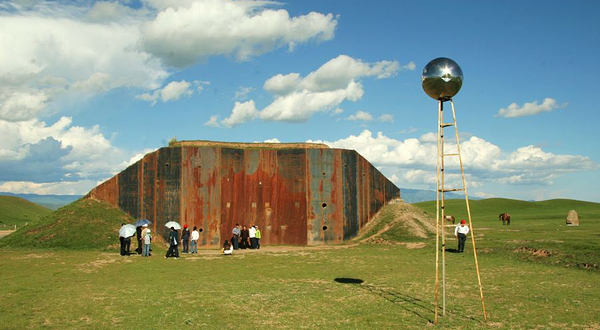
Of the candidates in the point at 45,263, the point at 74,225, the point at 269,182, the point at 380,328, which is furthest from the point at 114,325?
the point at 269,182

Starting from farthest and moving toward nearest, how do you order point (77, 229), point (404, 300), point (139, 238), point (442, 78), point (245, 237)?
point (245, 237) → point (77, 229) → point (139, 238) → point (404, 300) → point (442, 78)

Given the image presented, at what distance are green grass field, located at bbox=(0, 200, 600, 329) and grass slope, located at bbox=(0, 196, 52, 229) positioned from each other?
52.5 meters

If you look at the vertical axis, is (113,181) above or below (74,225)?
above

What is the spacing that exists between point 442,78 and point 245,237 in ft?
69.6

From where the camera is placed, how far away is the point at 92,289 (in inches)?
626

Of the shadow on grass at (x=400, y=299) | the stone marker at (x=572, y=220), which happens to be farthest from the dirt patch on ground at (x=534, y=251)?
the stone marker at (x=572, y=220)

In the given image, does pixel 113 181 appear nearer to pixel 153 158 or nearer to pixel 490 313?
pixel 153 158

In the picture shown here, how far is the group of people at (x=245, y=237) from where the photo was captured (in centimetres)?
2994

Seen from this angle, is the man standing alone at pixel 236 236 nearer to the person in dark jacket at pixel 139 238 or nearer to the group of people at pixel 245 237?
the group of people at pixel 245 237

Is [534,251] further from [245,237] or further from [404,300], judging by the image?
[245,237]

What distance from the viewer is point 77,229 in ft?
92.3

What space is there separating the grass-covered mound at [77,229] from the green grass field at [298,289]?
31.5 inches

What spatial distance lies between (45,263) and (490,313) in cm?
1950

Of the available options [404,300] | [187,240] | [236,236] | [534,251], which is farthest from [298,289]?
[236,236]
